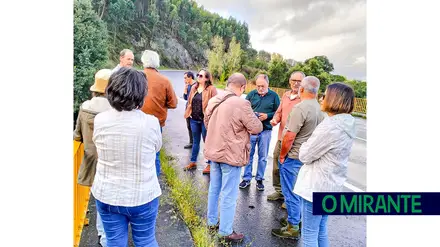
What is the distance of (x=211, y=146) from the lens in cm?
221

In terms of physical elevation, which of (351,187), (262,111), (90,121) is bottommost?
(351,187)

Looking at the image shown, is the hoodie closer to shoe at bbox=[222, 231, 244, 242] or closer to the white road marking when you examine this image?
the white road marking

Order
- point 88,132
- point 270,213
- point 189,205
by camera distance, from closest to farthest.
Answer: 1. point 88,132
2. point 189,205
3. point 270,213

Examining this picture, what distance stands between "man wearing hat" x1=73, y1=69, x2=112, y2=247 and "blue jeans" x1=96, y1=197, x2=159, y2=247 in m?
0.39

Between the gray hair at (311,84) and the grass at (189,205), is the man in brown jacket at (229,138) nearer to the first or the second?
the grass at (189,205)

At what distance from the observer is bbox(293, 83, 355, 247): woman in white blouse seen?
160 cm

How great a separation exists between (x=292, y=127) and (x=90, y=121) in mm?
1149

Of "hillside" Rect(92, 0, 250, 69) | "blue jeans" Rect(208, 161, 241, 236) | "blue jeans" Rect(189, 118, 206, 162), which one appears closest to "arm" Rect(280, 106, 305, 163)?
"blue jeans" Rect(208, 161, 241, 236)

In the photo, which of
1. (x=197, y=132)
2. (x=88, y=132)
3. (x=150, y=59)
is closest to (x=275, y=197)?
(x=197, y=132)

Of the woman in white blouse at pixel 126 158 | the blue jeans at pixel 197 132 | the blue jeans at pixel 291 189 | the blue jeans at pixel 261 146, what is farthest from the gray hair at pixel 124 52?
the blue jeans at pixel 197 132

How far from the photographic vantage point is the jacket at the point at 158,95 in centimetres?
250

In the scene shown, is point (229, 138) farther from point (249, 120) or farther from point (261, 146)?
point (261, 146)
